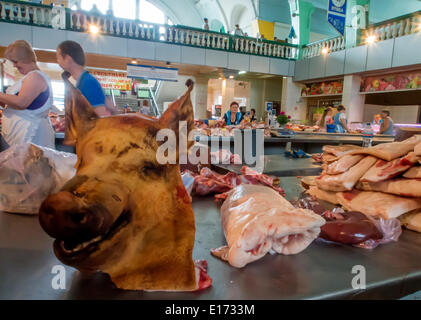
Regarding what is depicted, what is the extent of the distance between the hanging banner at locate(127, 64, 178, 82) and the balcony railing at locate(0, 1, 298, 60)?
185cm

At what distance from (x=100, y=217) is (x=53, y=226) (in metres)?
0.09

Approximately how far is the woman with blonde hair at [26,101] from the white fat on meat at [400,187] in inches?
96.6

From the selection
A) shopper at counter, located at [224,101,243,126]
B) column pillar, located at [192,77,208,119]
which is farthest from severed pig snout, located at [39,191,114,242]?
column pillar, located at [192,77,208,119]

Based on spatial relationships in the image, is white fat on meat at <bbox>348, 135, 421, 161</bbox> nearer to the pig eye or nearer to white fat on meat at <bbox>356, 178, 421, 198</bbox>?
white fat on meat at <bbox>356, 178, 421, 198</bbox>

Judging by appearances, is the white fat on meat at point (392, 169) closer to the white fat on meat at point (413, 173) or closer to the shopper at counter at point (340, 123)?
the white fat on meat at point (413, 173)

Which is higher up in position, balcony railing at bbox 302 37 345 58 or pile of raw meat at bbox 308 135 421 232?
balcony railing at bbox 302 37 345 58

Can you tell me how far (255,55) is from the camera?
12.9 m

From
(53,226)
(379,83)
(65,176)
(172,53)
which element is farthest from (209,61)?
(53,226)

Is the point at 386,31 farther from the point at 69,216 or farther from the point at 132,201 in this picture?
the point at 69,216

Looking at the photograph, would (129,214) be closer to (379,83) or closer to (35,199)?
(35,199)

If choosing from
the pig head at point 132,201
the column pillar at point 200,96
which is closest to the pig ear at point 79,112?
the pig head at point 132,201

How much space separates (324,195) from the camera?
170 cm

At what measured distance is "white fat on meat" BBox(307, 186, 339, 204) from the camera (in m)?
1.63

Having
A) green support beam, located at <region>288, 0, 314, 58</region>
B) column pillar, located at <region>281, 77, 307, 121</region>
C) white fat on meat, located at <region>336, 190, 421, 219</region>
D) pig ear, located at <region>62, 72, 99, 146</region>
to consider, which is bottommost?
white fat on meat, located at <region>336, 190, 421, 219</region>
